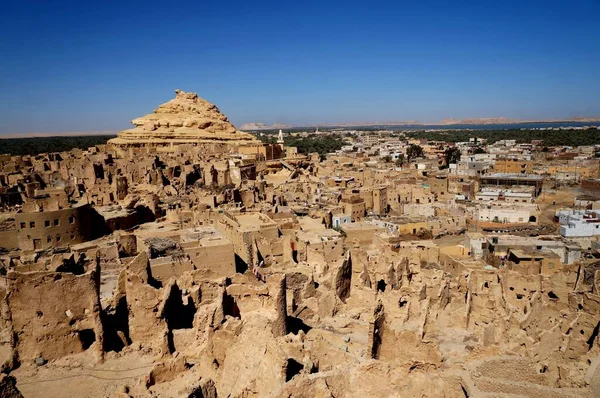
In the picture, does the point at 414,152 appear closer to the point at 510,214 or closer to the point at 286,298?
the point at 510,214

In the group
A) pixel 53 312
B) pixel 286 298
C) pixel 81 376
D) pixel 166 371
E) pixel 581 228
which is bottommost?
pixel 581 228

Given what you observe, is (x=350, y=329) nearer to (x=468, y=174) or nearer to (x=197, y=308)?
(x=197, y=308)

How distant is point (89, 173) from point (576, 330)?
41.0 m

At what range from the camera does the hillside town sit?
1132 centimetres

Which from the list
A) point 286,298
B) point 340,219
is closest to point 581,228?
point 340,219

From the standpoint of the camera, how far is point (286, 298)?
15594 millimetres

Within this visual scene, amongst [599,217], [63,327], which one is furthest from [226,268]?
[599,217]

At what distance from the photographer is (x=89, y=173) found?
44.0 meters

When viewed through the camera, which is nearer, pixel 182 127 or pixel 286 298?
pixel 286 298

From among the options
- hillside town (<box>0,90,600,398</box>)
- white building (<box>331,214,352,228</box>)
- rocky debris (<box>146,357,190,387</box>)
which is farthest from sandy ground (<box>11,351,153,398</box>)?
white building (<box>331,214,352,228</box>)

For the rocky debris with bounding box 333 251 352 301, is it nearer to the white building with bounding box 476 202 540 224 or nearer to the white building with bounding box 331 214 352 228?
the white building with bounding box 331 214 352 228

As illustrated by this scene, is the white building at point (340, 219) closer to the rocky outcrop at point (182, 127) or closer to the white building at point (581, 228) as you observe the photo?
the white building at point (581, 228)

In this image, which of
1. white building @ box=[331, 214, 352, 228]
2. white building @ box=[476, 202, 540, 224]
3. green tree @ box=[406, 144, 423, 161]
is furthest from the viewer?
green tree @ box=[406, 144, 423, 161]

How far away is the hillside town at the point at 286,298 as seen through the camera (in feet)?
37.1
